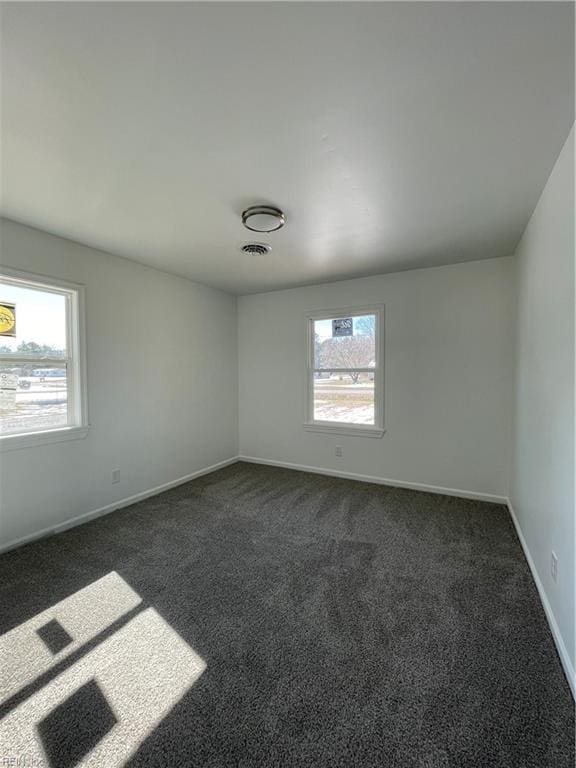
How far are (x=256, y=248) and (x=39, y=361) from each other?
6.90ft

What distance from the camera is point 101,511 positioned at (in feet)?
10.6

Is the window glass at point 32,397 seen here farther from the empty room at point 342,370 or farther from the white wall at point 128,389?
the white wall at point 128,389

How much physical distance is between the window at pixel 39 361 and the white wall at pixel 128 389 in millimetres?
101

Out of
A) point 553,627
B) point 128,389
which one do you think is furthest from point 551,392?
point 128,389

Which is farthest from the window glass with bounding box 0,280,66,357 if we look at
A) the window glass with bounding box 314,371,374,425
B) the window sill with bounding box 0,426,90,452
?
the window glass with bounding box 314,371,374,425

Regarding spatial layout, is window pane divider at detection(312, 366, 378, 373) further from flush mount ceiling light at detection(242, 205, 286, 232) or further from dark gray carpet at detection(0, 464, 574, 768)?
flush mount ceiling light at detection(242, 205, 286, 232)

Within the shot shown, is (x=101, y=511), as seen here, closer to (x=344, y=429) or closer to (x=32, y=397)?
(x=32, y=397)

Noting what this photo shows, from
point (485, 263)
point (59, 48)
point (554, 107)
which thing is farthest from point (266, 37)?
point (485, 263)

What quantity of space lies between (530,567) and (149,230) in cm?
384

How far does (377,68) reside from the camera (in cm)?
127

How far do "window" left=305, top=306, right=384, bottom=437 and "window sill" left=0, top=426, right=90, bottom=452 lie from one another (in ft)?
8.77

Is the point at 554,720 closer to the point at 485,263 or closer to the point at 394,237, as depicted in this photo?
the point at 394,237

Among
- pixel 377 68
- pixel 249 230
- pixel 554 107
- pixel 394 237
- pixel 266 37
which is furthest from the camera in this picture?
pixel 394 237

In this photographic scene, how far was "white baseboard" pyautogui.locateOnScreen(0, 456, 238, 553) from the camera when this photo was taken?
2.67 metres
